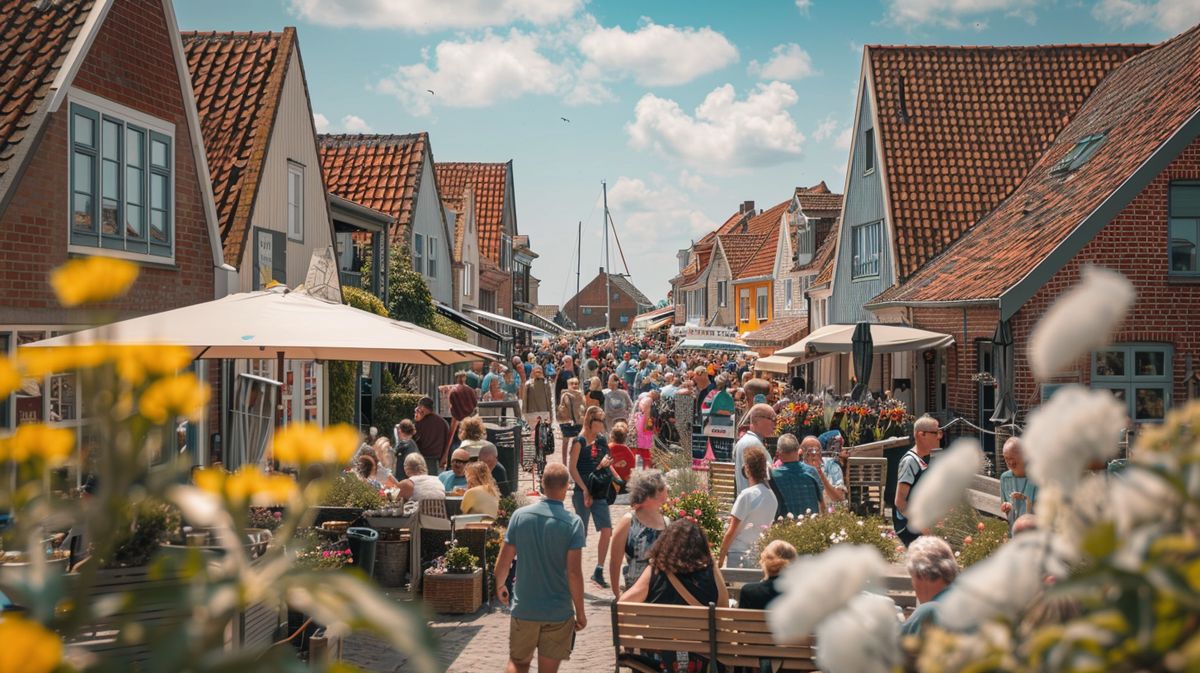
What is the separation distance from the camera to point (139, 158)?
43.4 feet

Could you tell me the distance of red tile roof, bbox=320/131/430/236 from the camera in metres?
30.5

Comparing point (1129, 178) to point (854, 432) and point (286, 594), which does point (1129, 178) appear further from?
point (286, 594)

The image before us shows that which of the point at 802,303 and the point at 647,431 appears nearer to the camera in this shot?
the point at 647,431

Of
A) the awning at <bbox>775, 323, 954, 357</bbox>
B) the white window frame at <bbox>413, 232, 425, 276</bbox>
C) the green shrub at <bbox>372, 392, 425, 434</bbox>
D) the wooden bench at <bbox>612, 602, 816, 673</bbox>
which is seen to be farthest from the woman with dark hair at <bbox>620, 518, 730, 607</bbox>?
the white window frame at <bbox>413, 232, 425, 276</bbox>

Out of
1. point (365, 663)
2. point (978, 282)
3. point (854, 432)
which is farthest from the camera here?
point (978, 282)

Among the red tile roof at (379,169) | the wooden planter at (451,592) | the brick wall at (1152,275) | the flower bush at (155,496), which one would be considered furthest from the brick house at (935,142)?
the flower bush at (155,496)

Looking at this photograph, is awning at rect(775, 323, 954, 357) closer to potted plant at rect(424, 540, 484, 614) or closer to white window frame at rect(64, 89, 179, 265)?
potted plant at rect(424, 540, 484, 614)

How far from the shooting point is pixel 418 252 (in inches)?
1266

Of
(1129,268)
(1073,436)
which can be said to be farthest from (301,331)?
(1129,268)

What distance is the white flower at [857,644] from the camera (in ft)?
4.83

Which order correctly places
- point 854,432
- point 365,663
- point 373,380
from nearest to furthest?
point 365,663
point 854,432
point 373,380

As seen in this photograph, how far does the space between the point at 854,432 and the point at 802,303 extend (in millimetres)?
29931

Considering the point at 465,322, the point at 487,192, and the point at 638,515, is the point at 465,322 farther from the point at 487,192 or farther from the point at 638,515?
the point at 638,515

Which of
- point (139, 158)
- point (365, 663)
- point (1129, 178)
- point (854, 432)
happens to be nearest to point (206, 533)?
point (365, 663)
